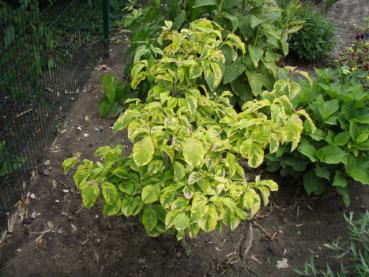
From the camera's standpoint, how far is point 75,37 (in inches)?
154

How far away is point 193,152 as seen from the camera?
1861mm

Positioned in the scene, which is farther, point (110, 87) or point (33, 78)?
point (110, 87)

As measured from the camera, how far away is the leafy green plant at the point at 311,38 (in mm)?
4934

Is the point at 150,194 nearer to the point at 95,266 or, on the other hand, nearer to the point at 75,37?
the point at 95,266

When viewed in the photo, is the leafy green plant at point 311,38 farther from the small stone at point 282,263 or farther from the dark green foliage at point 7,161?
the dark green foliage at point 7,161

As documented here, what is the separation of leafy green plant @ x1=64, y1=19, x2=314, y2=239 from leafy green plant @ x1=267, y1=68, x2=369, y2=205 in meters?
0.72

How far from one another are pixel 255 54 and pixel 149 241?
1.63m

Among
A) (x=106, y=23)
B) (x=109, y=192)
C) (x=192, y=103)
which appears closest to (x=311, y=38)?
(x=106, y=23)

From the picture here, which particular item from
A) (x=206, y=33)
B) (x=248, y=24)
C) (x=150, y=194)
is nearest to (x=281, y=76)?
(x=248, y=24)

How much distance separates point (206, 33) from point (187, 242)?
133 centimetres

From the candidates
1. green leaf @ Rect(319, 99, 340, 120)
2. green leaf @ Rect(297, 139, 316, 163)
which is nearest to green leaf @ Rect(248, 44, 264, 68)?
green leaf @ Rect(319, 99, 340, 120)

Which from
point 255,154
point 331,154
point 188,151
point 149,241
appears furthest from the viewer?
point 331,154

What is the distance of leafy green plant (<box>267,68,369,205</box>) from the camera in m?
2.92

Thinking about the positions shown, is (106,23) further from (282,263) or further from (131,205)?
(282,263)
